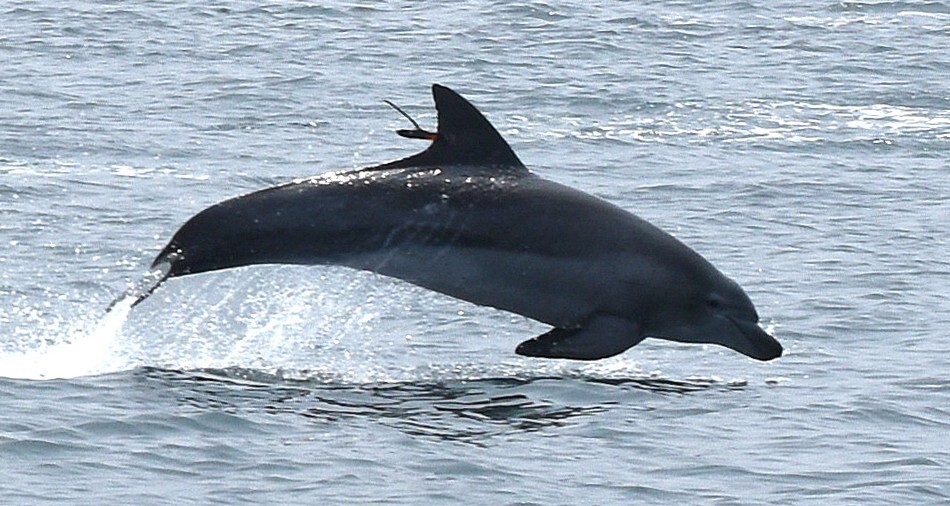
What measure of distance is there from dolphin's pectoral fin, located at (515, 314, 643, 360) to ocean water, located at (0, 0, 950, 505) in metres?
0.44

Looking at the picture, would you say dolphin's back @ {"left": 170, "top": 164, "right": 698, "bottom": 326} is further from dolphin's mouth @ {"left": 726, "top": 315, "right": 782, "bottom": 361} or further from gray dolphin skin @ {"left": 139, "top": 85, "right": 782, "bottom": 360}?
dolphin's mouth @ {"left": 726, "top": 315, "right": 782, "bottom": 361}

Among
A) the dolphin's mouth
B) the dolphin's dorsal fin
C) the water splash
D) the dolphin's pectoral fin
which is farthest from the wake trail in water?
the dolphin's mouth

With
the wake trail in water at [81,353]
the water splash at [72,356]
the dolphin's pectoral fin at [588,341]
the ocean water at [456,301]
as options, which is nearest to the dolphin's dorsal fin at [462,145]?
the dolphin's pectoral fin at [588,341]

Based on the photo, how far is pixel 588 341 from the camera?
14.6 metres

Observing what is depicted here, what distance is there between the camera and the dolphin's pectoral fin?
14477 mm

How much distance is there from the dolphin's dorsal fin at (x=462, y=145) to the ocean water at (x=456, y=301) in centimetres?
155

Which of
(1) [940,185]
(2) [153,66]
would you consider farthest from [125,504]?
(2) [153,66]

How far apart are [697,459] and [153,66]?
852 inches

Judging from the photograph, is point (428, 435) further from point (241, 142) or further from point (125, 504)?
point (241, 142)

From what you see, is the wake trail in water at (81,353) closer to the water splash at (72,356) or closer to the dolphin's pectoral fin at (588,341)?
the water splash at (72,356)

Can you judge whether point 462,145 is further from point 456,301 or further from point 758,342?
point 456,301

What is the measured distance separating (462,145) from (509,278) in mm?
914

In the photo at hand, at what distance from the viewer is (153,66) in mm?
34125

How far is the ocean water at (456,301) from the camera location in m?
13.4
